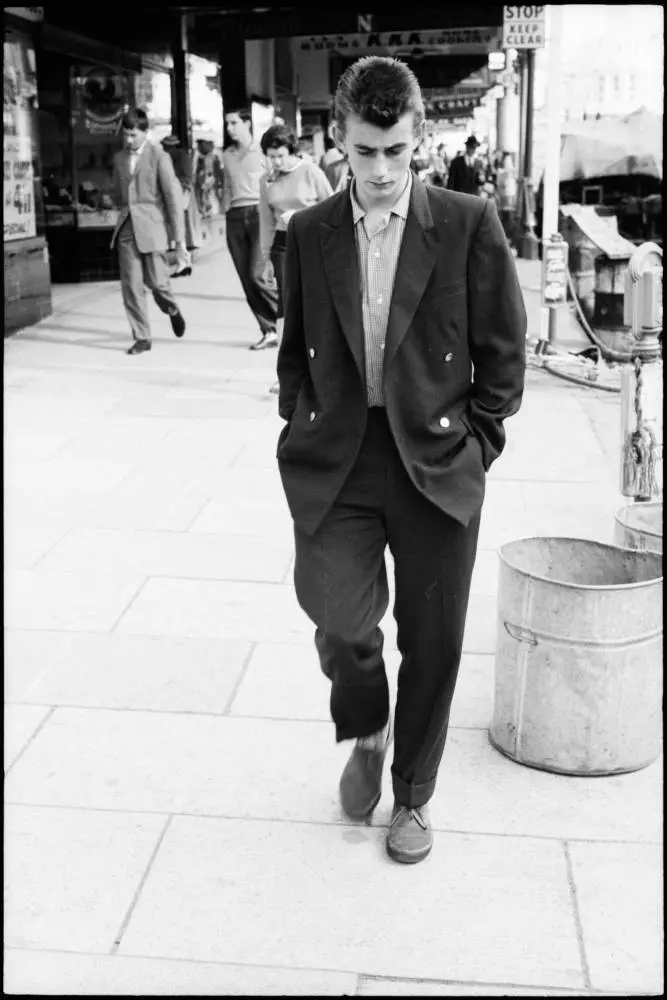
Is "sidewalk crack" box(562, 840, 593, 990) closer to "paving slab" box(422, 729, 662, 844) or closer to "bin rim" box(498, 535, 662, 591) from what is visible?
"paving slab" box(422, 729, 662, 844)

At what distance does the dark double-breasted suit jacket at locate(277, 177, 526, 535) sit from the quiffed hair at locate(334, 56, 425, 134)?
0.20 meters

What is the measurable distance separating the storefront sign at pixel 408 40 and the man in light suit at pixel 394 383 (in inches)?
660

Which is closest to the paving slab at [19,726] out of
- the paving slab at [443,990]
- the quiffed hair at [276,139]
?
the paving slab at [443,990]

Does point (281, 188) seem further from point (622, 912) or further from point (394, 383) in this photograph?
point (622, 912)

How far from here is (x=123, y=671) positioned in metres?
4.41

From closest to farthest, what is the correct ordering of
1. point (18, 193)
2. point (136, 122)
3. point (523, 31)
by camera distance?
point (136, 122)
point (18, 193)
point (523, 31)

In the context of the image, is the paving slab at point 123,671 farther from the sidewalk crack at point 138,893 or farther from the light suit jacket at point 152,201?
the light suit jacket at point 152,201

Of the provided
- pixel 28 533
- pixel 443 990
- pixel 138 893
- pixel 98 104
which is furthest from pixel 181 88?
pixel 443 990

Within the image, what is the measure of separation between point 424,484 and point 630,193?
1785 cm

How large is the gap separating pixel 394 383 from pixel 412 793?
110 cm

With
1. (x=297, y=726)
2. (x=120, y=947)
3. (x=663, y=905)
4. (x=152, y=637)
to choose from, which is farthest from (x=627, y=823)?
(x=152, y=637)

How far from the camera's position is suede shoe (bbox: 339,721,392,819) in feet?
11.1

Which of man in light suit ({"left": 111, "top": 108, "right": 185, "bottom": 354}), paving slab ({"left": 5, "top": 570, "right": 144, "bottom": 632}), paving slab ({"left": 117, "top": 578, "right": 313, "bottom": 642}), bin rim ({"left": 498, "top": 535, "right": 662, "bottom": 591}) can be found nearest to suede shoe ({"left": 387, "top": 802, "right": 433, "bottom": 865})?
bin rim ({"left": 498, "top": 535, "right": 662, "bottom": 591})

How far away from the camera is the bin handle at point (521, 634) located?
11.8 ft
